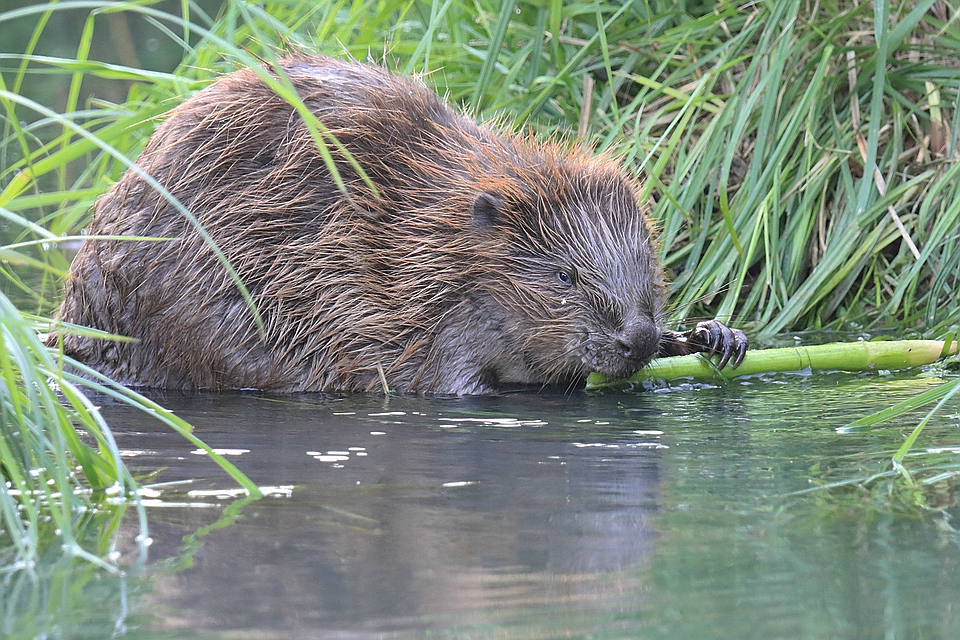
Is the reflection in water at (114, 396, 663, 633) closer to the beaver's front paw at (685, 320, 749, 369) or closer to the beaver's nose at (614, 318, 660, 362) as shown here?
the beaver's nose at (614, 318, 660, 362)

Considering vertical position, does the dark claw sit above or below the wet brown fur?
below

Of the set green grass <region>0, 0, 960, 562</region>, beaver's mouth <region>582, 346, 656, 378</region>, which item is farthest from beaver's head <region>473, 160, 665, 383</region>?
green grass <region>0, 0, 960, 562</region>

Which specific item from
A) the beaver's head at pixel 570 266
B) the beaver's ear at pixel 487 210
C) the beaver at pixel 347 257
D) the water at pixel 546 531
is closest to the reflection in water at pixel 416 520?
the water at pixel 546 531

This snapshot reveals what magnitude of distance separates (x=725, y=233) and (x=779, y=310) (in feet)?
1.13

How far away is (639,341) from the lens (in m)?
3.90

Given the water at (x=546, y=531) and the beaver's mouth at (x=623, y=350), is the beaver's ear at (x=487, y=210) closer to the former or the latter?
the beaver's mouth at (x=623, y=350)

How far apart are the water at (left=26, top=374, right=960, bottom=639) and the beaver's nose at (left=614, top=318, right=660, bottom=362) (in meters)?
0.37

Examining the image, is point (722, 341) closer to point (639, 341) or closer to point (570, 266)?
point (639, 341)

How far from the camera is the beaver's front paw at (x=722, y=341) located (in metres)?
3.92

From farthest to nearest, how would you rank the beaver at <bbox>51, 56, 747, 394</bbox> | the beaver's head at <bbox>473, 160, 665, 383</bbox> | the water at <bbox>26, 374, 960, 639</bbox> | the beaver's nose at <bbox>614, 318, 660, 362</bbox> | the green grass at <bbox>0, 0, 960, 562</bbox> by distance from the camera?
the green grass at <bbox>0, 0, 960, 562</bbox> → the beaver at <bbox>51, 56, 747, 394</bbox> → the beaver's head at <bbox>473, 160, 665, 383</bbox> → the beaver's nose at <bbox>614, 318, 660, 362</bbox> → the water at <bbox>26, 374, 960, 639</bbox>

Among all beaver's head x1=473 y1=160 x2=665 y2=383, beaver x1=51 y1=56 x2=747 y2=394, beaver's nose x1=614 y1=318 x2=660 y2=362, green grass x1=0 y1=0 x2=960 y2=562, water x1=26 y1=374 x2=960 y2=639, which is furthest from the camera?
green grass x1=0 y1=0 x2=960 y2=562

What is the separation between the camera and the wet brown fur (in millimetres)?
4176

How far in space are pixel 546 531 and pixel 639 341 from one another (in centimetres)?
168

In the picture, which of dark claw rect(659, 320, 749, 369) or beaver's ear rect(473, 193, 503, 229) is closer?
dark claw rect(659, 320, 749, 369)
